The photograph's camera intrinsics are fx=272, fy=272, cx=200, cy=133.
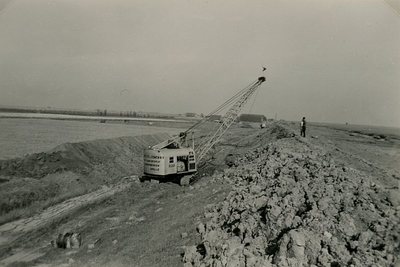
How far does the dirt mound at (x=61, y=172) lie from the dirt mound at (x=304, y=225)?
33.8 ft

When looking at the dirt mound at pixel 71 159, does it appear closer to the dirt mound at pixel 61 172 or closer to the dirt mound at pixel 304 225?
the dirt mound at pixel 61 172

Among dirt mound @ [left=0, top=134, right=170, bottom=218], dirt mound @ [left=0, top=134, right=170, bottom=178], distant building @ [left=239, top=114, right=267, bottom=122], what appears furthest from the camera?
distant building @ [left=239, top=114, right=267, bottom=122]

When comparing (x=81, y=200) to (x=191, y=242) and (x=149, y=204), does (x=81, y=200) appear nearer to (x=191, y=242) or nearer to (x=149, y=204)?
(x=149, y=204)

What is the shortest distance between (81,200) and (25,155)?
6080 millimetres

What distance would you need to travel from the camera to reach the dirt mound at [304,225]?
6.19 meters

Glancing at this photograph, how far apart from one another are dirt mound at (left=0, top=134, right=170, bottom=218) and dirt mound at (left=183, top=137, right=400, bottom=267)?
10.3m

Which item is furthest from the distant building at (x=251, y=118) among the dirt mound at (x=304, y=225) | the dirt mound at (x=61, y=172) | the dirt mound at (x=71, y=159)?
the dirt mound at (x=304, y=225)

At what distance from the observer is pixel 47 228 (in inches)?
457

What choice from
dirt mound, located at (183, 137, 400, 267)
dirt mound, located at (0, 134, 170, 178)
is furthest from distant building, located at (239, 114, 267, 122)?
dirt mound, located at (183, 137, 400, 267)

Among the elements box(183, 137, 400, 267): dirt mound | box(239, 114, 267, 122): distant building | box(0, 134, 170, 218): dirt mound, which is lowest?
box(0, 134, 170, 218): dirt mound

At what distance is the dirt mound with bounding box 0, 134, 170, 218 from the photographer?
14.6m

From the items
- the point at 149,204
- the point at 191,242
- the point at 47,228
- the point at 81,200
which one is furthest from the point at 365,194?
the point at 81,200

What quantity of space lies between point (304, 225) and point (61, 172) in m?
16.2

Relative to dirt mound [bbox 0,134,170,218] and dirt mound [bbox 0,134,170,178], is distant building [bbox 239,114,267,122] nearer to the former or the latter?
dirt mound [bbox 0,134,170,178]
